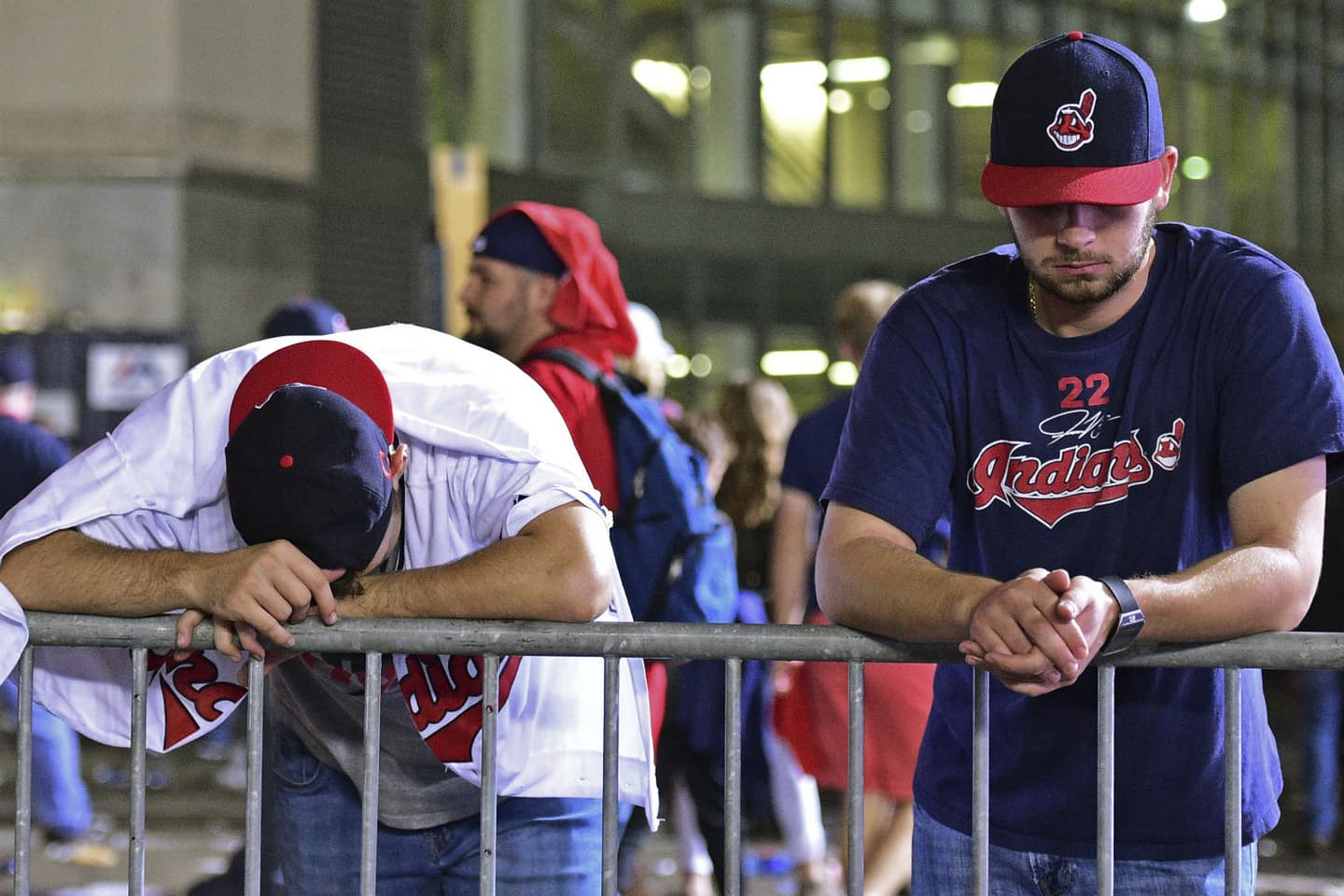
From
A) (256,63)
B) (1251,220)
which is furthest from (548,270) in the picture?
(1251,220)

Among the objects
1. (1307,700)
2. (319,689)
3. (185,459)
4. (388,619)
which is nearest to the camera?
(388,619)

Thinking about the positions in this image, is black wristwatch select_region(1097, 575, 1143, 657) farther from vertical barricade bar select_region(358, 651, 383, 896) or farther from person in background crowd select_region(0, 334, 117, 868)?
person in background crowd select_region(0, 334, 117, 868)

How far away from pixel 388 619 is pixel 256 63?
50.1 feet

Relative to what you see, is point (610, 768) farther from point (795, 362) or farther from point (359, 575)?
point (795, 362)

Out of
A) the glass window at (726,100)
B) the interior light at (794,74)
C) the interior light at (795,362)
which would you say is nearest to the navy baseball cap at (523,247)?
the glass window at (726,100)

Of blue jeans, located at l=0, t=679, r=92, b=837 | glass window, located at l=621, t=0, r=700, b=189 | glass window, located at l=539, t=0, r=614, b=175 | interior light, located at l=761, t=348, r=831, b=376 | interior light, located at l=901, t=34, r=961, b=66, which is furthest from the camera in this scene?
interior light, located at l=901, t=34, r=961, b=66

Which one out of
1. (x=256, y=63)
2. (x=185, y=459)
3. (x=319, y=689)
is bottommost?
(x=319, y=689)

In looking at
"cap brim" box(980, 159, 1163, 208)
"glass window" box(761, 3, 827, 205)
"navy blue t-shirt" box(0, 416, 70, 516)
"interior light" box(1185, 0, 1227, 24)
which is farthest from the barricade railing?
"interior light" box(1185, 0, 1227, 24)

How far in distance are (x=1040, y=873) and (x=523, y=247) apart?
251 cm

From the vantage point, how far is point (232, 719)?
11297 mm

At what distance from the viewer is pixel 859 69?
23828mm

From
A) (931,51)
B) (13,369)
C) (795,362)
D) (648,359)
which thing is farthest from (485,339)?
(931,51)

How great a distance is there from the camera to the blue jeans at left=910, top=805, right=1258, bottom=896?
9.00 ft

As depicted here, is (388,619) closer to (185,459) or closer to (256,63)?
(185,459)
